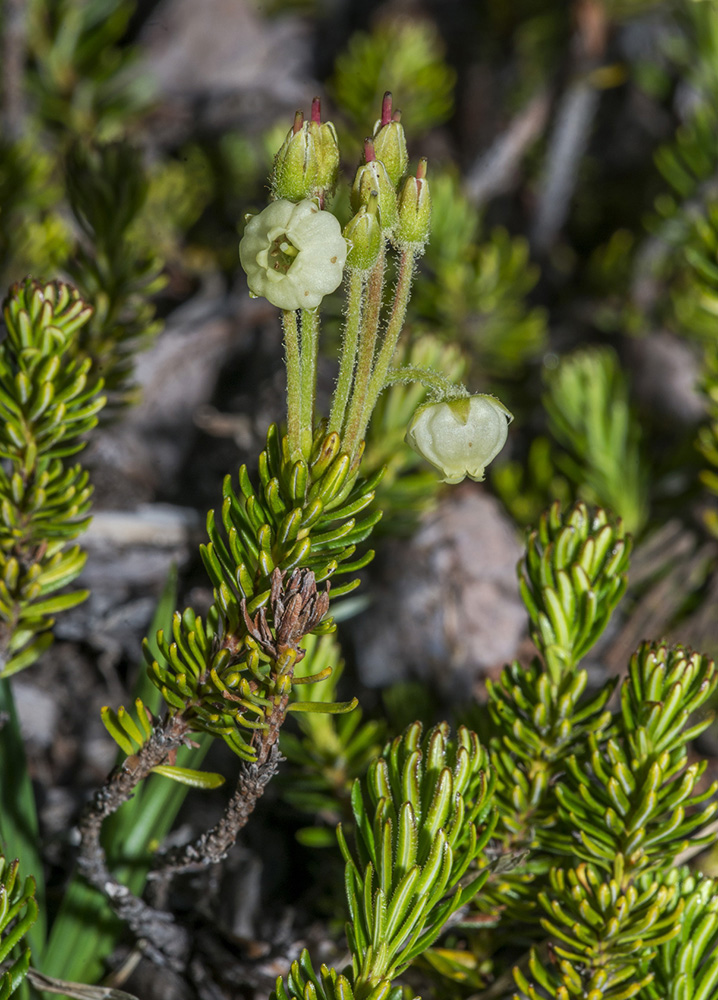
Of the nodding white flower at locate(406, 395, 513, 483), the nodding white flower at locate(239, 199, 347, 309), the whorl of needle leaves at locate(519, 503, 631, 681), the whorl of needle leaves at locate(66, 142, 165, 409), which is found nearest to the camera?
the nodding white flower at locate(239, 199, 347, 309)

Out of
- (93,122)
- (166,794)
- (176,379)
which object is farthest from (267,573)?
(93,122)

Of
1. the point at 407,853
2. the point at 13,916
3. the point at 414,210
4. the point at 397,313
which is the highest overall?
the point at 414,210

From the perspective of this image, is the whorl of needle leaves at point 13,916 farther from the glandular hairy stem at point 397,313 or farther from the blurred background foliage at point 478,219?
the glandular hairy stem at point 397,313

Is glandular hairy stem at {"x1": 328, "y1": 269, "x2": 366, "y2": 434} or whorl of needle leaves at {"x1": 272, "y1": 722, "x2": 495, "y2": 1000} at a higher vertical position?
glandular hairy stem at {"x1": 328, "y1": 269, "x2": 366, "y2": 434}

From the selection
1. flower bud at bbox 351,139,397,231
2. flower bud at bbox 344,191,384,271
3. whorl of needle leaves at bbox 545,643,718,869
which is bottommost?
whorl of needle leaves at bbox 545,643,718,869

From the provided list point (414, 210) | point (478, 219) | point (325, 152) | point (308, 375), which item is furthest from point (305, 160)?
point (478, 219)

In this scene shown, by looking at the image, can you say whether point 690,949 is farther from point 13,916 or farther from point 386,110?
point 386,110

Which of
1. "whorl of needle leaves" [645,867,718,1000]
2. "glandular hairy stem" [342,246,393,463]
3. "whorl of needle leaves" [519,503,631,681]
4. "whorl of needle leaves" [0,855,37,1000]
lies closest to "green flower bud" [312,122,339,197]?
"glandular hairy stem" [342,246,393,463]

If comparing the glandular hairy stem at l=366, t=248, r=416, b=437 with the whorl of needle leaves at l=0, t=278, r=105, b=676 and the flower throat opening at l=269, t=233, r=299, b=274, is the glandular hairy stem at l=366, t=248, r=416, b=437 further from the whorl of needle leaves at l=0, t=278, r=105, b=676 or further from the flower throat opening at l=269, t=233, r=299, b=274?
the whorl of needle leaves at l=0, t=278, r=105, b=676
